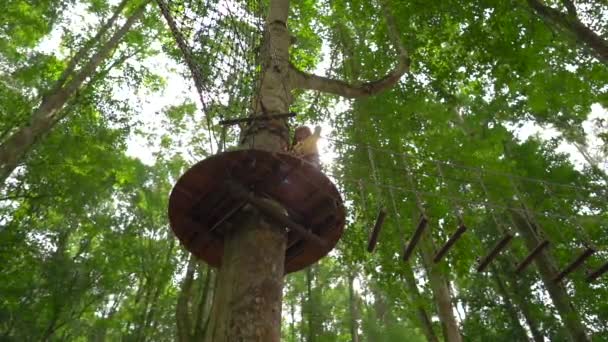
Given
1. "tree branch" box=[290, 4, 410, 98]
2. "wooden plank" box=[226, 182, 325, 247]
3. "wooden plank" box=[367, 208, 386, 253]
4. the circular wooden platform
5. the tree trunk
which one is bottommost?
the tree trunk

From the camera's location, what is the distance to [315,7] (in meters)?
10.7

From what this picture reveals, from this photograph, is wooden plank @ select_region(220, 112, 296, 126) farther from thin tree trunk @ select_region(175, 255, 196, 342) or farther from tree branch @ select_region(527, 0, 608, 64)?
tree branch @ select_region(527, 0, 608, 64)

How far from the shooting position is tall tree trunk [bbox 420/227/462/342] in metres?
6.02

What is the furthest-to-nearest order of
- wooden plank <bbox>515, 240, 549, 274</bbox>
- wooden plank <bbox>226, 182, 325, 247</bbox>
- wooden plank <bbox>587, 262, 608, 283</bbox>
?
wooden plank <bbox>587, 262, 608, 283</bbox> < wooden plank <bbox>515, 240, 549, 274</bbox> < wooden plank <bbox>226, 182, 325, 247</bbox>

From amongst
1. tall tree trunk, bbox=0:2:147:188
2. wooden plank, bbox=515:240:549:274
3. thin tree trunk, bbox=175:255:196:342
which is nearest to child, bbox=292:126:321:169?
wooden plank, bbox=515:240:549:274

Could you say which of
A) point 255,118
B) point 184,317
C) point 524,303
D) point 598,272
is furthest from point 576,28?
point 524,303

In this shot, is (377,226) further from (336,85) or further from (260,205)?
(336,85)

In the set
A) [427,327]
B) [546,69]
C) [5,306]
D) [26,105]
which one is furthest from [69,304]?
[546,69]

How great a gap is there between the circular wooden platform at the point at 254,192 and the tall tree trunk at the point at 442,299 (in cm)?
353

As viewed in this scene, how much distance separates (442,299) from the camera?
642cm

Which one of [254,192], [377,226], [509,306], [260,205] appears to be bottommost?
[260,205]

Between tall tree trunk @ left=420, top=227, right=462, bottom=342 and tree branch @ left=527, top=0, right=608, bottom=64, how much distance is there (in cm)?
306

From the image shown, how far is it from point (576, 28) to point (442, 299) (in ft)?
13.3

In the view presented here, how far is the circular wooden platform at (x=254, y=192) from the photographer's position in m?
2.48
